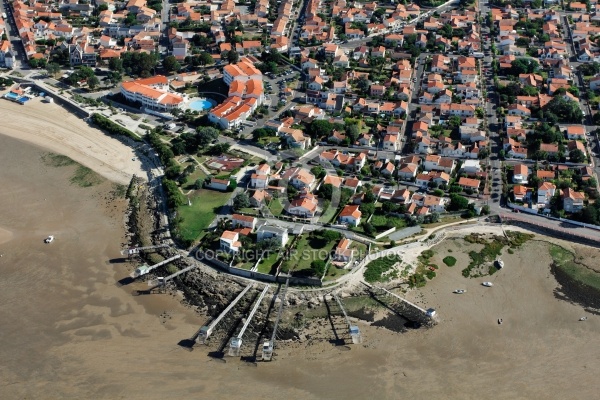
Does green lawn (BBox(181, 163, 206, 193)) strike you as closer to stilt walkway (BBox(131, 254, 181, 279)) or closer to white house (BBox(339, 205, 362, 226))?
stilt walkway (BBox(131, 254, 181, 279))

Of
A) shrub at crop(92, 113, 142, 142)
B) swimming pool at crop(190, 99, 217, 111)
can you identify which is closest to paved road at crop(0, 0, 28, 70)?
shrub at crop(92, 113, 142, 142)

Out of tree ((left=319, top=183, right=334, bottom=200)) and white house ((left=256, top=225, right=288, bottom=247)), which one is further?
tree ((left=319, top=183, right=334, bottom=200))

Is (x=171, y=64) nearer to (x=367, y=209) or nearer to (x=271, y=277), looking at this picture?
(x=367, y=209)

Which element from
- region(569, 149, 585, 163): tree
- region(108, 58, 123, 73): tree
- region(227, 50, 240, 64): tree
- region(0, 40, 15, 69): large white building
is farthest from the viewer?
region(227, 50, 240, 64): tree

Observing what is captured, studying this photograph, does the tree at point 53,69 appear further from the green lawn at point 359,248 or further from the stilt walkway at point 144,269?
the green lawn at point 359,248

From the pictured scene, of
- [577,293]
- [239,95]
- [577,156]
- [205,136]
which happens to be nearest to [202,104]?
[239,95]

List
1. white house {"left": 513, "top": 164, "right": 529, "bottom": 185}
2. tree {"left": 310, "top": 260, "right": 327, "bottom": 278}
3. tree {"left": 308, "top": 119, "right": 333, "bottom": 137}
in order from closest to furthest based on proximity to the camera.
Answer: tree {"left": 310, "top": 260, "right": 327, "bottom": 278}
white house {"left": 513, "top": 164, "right": 529, "bottom": 185}
tree {"left": 308, "top": 119, "right": 333, "bottom": 137}

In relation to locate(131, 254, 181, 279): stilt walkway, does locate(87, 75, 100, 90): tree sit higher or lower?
higher

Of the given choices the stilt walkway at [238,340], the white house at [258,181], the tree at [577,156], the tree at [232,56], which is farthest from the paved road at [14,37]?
the tree at [577,156]
